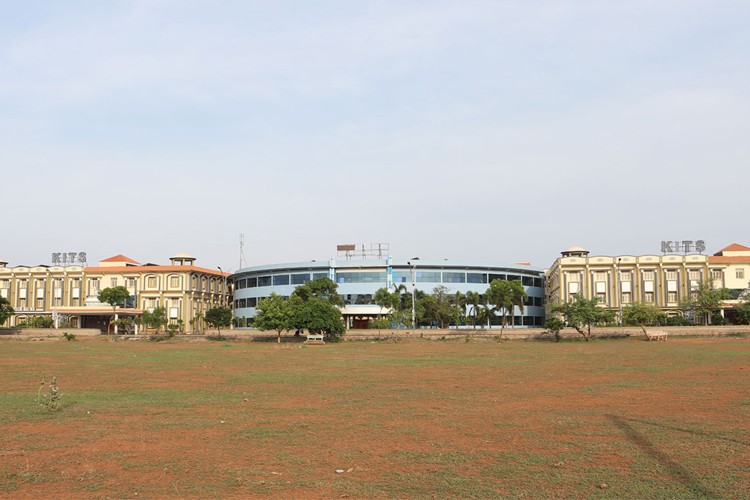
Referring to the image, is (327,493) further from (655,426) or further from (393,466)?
(655,426)

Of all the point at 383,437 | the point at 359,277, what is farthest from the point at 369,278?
the point at 383,437

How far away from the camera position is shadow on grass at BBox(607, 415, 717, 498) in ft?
33.7

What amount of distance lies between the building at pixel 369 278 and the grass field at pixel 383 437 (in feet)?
240

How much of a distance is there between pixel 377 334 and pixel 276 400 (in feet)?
175

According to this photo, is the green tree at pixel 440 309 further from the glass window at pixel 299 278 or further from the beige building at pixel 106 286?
the beige building at pixel 106 286

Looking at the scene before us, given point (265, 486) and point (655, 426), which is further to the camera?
point (655, 426)

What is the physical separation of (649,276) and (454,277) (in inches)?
1110

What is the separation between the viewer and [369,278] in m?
102

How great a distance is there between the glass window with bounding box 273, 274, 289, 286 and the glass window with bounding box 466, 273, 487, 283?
28679 mm

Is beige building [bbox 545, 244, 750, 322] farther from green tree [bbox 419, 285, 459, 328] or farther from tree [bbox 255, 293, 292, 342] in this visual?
tree [bbox 255, 293, 292, 342]

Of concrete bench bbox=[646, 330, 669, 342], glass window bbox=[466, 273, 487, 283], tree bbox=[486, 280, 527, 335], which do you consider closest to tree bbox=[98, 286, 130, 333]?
glass window bbox=[466, 273, 487, 283]

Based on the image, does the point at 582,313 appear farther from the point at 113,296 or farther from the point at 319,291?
the point at 113,296

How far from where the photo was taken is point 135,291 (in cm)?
10525

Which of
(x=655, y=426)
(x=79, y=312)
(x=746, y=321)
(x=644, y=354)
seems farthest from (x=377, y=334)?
(x=655, y=426)
